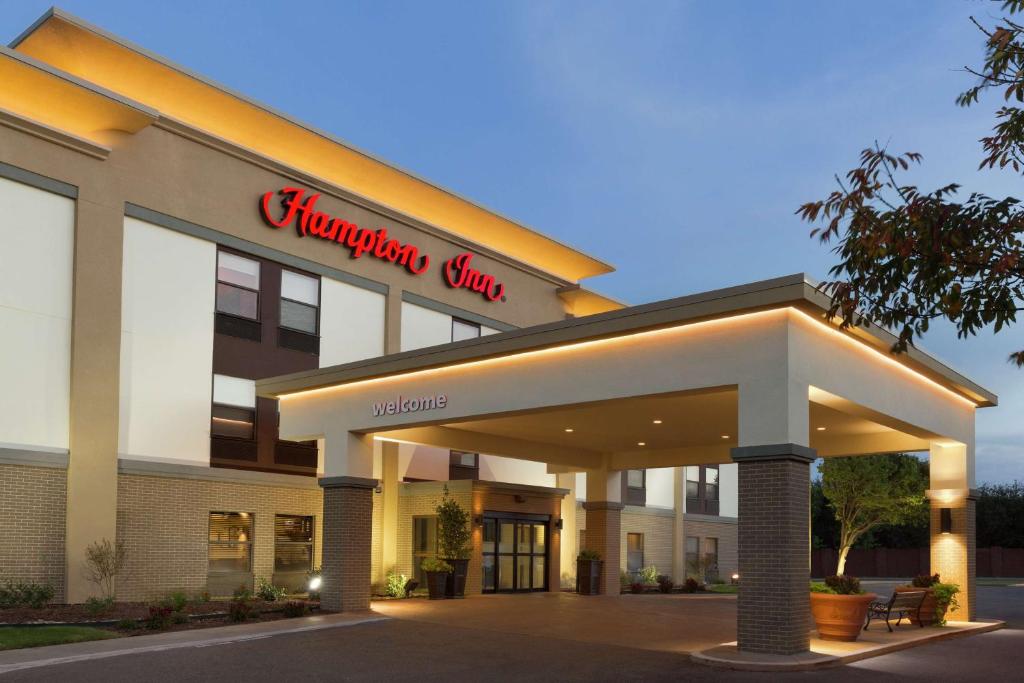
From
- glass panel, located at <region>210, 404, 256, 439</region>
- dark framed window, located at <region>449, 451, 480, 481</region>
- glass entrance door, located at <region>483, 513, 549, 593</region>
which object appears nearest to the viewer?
glass panel, located at <region>210, 404, 256, 439</region>

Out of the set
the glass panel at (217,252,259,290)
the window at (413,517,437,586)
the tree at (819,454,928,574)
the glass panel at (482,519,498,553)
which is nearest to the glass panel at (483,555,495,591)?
the glass panel at (482,519,498,553)

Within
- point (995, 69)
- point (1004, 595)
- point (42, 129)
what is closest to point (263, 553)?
point (42, 129)

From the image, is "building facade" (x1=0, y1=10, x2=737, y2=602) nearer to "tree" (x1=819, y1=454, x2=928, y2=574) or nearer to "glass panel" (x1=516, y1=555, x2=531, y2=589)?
"glass panel" (x1=516, y1=555, x2=531, y2=589)

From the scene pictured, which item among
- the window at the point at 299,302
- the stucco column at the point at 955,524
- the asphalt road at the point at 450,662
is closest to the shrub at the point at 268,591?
the window at the point at 299,302

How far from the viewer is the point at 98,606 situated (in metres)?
21.7

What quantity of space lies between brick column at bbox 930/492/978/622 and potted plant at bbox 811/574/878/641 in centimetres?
646

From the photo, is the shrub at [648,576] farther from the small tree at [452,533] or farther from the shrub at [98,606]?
the shrub at [98,606]

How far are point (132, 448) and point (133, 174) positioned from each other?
6569 mm

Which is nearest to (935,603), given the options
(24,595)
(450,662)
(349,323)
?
(450,662)

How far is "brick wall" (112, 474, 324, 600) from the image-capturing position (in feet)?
79.6

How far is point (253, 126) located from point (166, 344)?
682cm

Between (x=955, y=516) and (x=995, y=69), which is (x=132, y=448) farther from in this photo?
(x=995, y=69)

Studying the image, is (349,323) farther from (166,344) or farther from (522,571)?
(522,571)

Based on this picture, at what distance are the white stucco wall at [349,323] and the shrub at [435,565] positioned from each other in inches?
247
